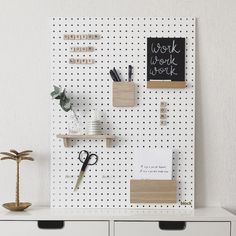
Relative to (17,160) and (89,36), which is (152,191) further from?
(89,36)

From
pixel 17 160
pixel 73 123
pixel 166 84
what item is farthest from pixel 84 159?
pixel 166 84

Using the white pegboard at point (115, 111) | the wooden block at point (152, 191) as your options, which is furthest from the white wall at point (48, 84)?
the wooden block at point (152, 191)

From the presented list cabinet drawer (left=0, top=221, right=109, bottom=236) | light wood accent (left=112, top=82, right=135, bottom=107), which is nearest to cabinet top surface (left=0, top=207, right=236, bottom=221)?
cabinet drawer (left=0, top=221, right=109, bottom=236)

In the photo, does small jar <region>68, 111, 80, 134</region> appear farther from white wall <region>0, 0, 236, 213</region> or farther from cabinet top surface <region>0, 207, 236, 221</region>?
cabinet top surface <region>0, 207, 236, 221</region>

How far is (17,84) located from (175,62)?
746mm

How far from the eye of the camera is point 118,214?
1860 millimetres

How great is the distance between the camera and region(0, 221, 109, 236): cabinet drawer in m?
1.80

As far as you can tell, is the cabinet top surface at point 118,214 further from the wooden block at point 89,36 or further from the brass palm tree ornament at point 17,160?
the wooden block at point 89,36

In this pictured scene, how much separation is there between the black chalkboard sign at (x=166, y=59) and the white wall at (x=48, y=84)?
0.32 feet

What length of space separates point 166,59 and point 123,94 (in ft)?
0.84

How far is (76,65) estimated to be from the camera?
204 centimetres

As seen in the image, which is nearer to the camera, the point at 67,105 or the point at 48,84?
the point at 67,105

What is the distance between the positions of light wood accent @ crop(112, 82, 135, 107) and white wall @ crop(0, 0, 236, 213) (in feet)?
1.03

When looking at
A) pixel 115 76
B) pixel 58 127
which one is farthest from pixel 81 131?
pixel 115 76
